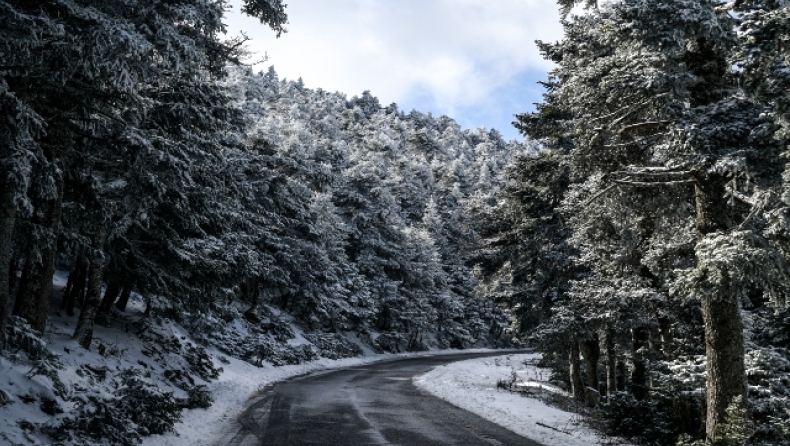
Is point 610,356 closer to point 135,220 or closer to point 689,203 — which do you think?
point 689,203

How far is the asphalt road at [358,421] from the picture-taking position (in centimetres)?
1042

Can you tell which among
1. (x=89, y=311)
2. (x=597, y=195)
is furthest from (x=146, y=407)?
(x=597, y=195)

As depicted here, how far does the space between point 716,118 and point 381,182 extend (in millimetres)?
40143

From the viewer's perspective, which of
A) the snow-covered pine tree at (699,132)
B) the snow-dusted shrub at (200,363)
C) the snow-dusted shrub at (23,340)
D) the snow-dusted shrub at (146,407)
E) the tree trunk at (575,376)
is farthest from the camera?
the tree trunk at (575,376)

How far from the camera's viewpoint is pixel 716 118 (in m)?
8.63

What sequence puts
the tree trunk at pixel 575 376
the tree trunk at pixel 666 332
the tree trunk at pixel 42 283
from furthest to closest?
the tree trunk at pixel 575 376 < the tree trunk at pixel 666 332 < the tree trunk at pixel 42 283

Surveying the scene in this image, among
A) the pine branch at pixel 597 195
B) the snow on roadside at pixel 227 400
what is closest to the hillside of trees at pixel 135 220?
the snow on roadside at pixel 227 400

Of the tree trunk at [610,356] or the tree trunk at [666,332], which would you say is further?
the tree trunk at [610,356]

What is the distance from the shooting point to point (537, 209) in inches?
822

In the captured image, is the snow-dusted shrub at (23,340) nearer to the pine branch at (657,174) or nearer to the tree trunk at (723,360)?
the pine branch at (657,174)

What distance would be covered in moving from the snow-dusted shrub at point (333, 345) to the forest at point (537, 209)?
37.0 feet

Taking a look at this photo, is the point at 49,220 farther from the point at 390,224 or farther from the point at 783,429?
the point at 390,224

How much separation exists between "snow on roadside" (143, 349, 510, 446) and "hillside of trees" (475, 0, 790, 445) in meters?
8.62

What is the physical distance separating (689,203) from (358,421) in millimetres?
8719
